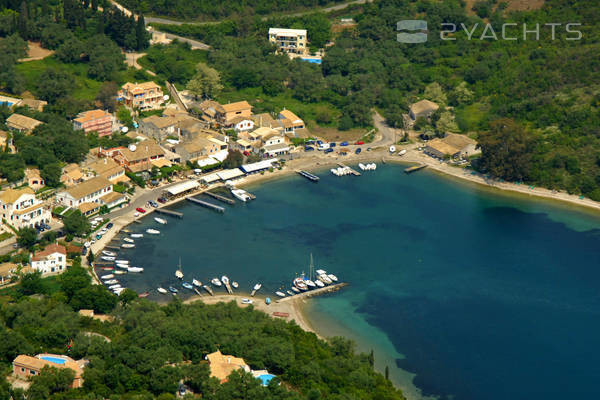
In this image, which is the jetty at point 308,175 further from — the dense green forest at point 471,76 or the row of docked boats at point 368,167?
the dense green forest at point 471,76

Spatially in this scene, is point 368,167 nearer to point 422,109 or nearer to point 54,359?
point 422,109

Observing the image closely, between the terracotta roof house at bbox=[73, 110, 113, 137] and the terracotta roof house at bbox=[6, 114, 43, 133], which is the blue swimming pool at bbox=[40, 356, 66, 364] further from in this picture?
the terracotta roof house at bbox=[73, 110, 113, 137]

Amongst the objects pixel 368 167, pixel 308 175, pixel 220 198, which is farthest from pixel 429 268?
pixel 220 198

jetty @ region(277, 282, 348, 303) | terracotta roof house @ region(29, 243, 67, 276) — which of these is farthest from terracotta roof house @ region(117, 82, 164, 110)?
jetty @ region(277, 282, 348, 303)

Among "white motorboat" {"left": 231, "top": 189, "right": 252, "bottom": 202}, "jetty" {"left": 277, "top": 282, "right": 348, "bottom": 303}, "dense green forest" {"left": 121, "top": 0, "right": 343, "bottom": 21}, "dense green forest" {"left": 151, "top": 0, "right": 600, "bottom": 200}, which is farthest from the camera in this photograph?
"dense green forest" {"left": 121, "top": 0, "right": 343, "bottom": 21}

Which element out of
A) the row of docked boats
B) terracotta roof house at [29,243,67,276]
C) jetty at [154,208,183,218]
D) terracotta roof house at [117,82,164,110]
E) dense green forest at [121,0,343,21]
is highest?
dense green forest at [121,0,343,21]

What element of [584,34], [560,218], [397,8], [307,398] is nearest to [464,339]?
[307,398]

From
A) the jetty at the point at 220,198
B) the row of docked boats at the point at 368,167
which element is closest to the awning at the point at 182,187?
the jetty at the point at 220,198
